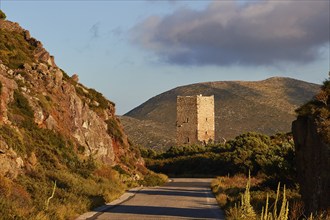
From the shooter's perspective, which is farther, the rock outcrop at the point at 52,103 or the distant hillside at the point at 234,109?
the distant hillside at the point at 234,109

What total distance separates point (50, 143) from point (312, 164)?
17106mm

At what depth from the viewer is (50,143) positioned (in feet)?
97.3

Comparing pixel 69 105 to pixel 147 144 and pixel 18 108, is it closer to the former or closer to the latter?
pixel 18 108

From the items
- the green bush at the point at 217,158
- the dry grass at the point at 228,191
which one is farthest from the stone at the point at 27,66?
the green bush at the point at 217,158

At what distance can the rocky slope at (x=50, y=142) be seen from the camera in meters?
19.0

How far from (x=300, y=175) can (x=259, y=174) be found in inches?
856

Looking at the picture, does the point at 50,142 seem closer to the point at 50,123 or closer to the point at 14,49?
the point at 50,123

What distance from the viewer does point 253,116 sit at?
129500 millimetres

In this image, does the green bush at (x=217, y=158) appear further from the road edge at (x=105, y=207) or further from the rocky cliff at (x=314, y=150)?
the rocky cliff at (x=314, y=150)

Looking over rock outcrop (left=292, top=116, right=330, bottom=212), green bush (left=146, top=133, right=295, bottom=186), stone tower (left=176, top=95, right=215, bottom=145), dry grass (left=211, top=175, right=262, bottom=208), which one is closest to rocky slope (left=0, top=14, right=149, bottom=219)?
dry grass (left=211, top=175, right=262, bottom=208)

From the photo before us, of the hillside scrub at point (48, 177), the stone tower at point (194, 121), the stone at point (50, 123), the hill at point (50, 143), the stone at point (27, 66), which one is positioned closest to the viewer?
the hillside scrub at point (48, 177)

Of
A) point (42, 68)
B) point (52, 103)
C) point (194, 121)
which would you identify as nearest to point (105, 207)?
point (52, 103)

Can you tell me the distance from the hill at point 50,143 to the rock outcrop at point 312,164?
313 inches

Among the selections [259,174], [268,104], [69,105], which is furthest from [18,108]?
[268,104]
